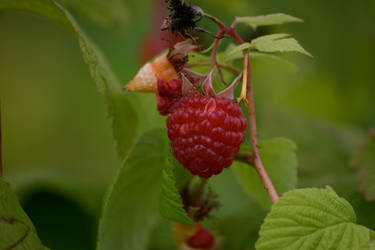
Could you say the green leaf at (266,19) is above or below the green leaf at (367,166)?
above

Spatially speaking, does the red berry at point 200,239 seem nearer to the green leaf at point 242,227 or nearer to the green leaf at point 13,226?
the green leaf at point 242,227

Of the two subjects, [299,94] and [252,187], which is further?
[299,94]

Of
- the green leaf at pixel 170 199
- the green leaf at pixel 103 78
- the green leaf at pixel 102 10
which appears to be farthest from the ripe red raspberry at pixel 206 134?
the green leaf at pixel 102 10

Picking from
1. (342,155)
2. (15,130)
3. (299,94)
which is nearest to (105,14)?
(342,155)

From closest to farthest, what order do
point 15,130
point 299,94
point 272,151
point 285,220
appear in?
point 285,220, point 272,151, point 15,130, point 299,94

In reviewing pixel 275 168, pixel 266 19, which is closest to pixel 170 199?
pixel 275 168

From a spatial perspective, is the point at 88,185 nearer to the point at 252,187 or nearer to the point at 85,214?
the point at 85,214

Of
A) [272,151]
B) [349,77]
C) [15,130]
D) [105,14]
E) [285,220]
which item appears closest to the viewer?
[285,220]

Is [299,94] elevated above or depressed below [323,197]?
below
